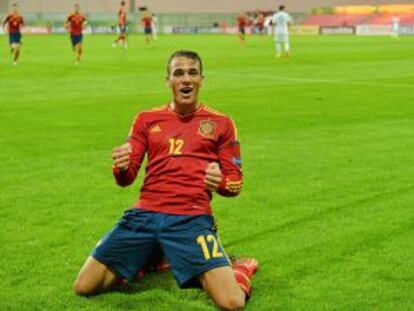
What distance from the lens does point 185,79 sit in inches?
212

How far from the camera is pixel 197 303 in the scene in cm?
511

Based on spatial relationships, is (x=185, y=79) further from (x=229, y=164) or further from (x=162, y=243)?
(x=162, y=243)

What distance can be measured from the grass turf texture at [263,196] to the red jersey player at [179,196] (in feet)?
0.57

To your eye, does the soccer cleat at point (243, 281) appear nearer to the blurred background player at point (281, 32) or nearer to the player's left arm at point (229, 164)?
the player's left arm at point (229, 164)

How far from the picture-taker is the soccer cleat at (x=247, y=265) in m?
5.47

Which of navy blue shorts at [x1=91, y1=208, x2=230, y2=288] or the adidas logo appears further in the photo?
the adidas logo

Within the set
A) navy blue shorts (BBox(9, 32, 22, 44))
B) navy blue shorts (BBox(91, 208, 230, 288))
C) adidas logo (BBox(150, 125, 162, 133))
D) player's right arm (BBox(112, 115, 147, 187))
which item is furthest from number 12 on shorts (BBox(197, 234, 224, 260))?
navy blue shorts (BBox(9, 32, 22, 44))

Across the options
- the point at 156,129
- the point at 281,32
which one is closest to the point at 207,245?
the point at 156,129

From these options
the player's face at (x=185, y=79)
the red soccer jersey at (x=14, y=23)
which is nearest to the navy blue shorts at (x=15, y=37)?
the red soccer jersey at (x=14, y=23)

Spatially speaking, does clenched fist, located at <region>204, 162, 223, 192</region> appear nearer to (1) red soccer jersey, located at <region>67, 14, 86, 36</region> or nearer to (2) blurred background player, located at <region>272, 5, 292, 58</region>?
(1) red soccer jersey, located at <region>67, 14, 86, 36</region>

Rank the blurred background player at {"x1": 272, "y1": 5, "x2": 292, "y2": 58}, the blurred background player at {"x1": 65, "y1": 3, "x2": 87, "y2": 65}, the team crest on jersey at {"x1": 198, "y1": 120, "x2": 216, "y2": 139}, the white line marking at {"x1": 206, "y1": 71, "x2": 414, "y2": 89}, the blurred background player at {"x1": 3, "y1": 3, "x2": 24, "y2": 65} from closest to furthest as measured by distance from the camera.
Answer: the team crest on jersey at {"x1": 198, "y1": 120, "x2": 216, "y2": 139}, the white line marking at {"x1": 206, "y1": 71, "x2": 414, "y2": 89}, the blurred background player at {"x1": 3, "y1": 3, "x2": 24, "y2": 65}, the blurred background player at {"x1": 65, "y1": 3, "x2": 87, "y2": 65}, the blurred background player at {"x1": 272, "y1": 5, "x2": 292, "y2": 58}

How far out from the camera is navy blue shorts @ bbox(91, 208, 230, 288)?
5.13 m

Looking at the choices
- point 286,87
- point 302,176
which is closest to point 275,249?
point 302,176

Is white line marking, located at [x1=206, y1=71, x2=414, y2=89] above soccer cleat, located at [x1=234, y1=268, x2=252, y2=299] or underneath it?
underneath
